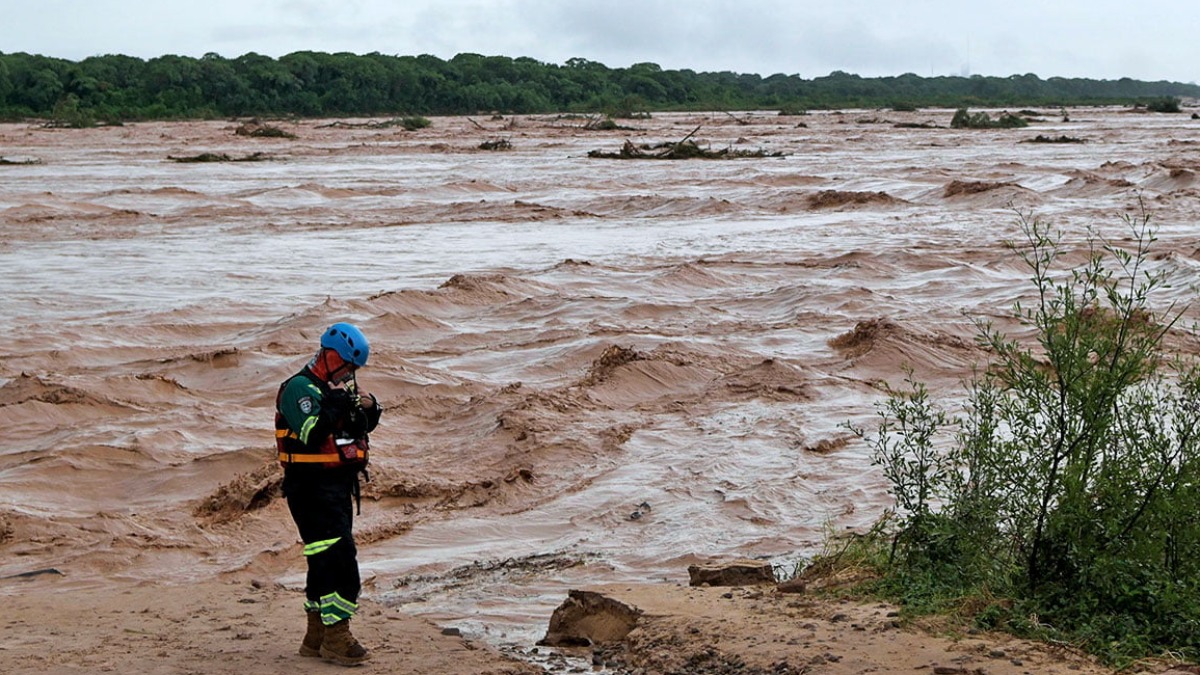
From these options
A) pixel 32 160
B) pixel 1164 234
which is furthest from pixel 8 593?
pixel 32 160

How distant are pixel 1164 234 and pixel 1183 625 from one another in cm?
1796

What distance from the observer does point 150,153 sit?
4231cm

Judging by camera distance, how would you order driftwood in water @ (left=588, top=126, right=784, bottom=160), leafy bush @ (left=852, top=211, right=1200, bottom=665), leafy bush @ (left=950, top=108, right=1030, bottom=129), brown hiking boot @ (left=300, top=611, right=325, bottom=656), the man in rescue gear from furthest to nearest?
Answer: 1. leafy bush @ (left=950, top=108, right=1030, bottom=129)
2. driftwood in water @ (left=588, top=126, right=784, bottom=160)
3. brown hiking boot @ (left=300, top=611, right=325, bottom=656)
4. leafy bush @ (left=852, top=211, right=1200, bottom=665)
5. the man in rescue gear

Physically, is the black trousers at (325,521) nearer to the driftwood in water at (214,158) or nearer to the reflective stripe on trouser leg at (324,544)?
the reflective stripe on trouser leg at (324,544)

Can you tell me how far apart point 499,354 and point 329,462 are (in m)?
8.10

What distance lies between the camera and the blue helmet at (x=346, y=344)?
20.1ft

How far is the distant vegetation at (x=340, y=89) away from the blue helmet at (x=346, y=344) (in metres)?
53.2

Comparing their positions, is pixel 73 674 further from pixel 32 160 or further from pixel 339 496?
pixel 32 160

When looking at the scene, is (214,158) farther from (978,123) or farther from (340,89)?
(340,89)

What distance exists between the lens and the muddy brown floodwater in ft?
28.7

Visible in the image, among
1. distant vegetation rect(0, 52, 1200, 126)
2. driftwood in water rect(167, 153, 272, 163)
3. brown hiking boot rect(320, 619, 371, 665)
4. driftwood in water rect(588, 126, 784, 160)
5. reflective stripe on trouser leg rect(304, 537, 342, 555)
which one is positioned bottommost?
brown hiking boot rect(320, 619, 371, 665)

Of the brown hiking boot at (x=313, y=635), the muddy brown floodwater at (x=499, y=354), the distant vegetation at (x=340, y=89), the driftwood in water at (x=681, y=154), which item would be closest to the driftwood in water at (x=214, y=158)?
the muddy brown floodwater at (x=499, y=354)

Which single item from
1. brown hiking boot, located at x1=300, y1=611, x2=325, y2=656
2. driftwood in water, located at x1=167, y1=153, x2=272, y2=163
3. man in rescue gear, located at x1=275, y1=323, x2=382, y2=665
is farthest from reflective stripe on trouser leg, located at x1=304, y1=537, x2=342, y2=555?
driftwood in water, located at x1=167, y1=153, x2=272, y2=163

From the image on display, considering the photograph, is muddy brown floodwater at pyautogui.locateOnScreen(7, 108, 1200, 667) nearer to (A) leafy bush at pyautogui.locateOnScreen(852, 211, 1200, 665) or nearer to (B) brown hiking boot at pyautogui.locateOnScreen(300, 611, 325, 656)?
(B) brown hiking boot at pyautogui.locateOnScreen(300, 611, 325, 656)
